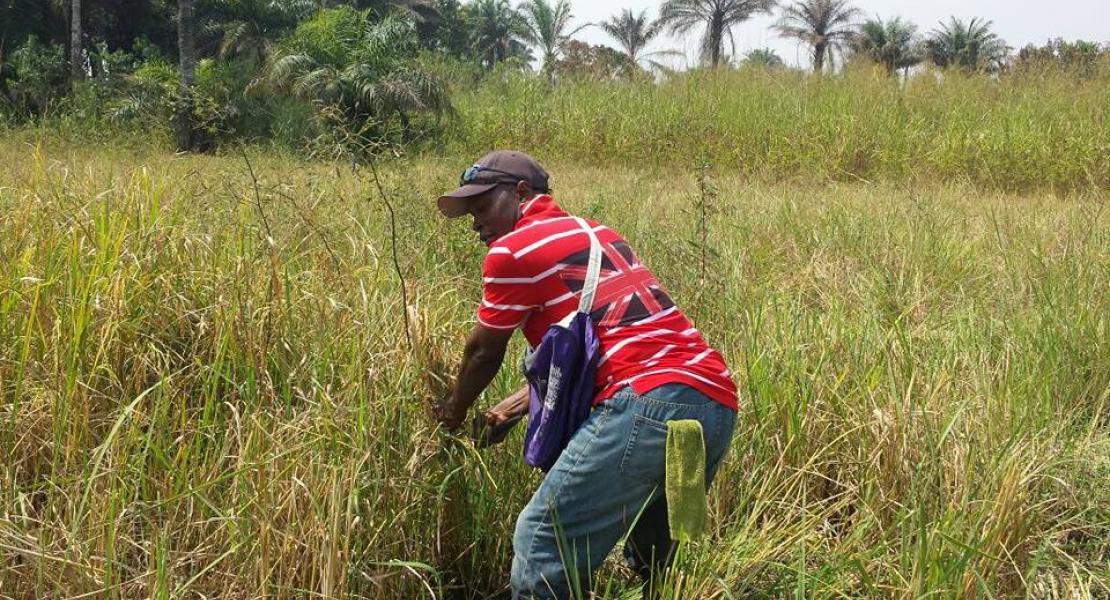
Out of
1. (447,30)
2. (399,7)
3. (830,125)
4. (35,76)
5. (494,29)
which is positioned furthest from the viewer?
(494,29)

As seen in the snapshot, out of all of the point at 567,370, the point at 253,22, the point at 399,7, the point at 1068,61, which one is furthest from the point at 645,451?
the point at 399,7

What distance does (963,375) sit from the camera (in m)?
3.21

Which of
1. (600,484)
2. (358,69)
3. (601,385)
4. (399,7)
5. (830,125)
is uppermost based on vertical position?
(399,7)

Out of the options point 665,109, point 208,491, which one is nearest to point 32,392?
point 208,491

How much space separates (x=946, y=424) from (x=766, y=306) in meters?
1.09

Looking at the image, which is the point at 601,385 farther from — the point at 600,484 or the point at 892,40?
the point at 892,40

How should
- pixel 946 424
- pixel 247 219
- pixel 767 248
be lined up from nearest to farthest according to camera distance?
pixel 946 424 → pixel 247 219 → pixel 767 248

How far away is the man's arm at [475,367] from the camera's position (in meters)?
2.13

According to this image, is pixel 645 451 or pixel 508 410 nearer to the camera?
pixel 645 451

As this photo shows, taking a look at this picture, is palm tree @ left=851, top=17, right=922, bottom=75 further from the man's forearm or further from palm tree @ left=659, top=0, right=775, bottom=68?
the man's forearm

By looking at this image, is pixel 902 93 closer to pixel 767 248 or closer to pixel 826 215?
pixel 826 215

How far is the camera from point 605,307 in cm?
208

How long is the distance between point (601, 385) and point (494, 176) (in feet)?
1.95

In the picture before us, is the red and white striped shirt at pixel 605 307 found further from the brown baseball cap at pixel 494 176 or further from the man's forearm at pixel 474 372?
the brown baseball cap at pixel 494 176
